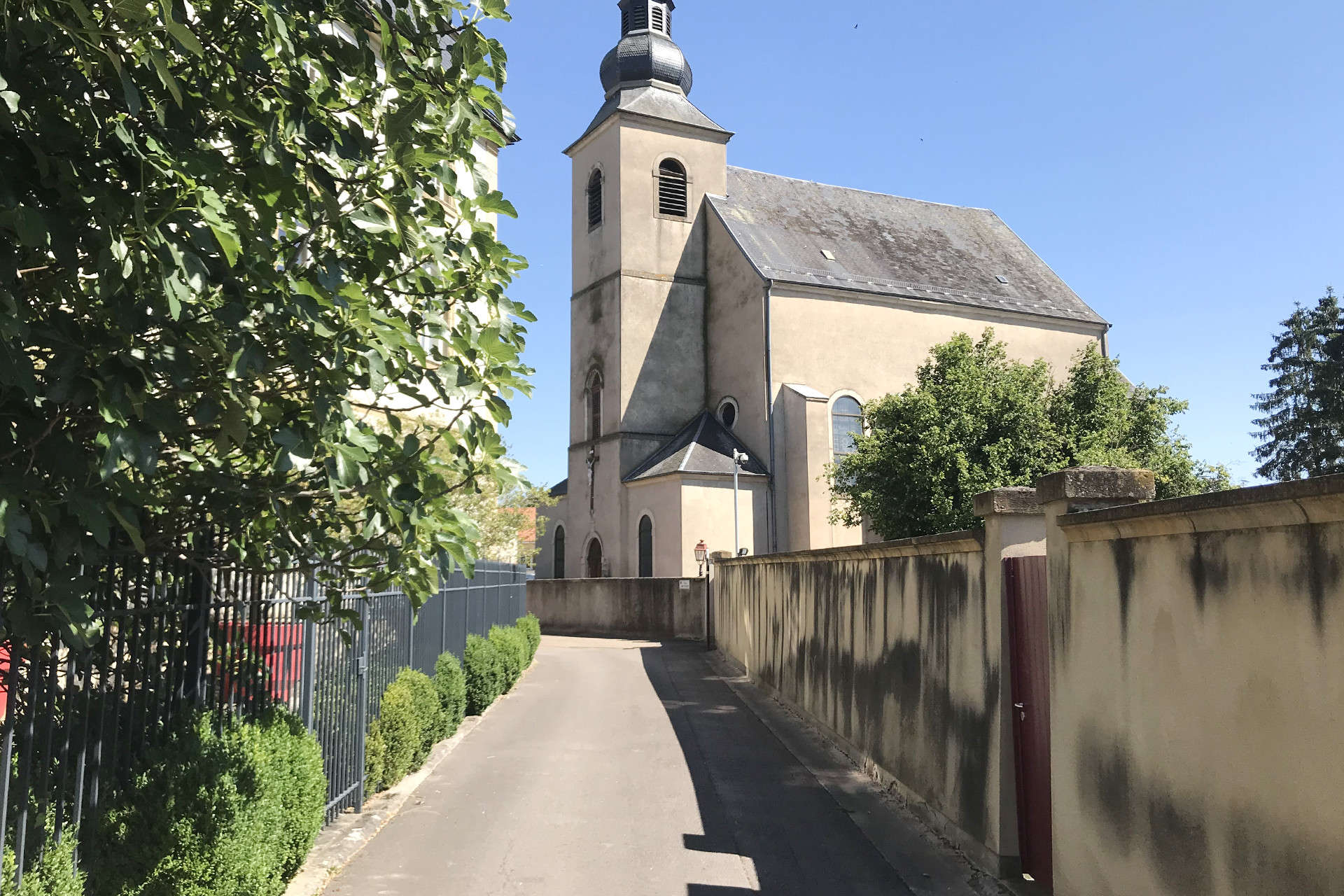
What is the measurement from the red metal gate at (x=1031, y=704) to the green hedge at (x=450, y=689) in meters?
7.60

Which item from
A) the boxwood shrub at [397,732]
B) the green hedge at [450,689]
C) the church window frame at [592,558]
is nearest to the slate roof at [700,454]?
the church window frame at [592,558]

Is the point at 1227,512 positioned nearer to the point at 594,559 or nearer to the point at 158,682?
the point at 158,682

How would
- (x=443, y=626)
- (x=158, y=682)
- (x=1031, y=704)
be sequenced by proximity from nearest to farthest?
(x=158, y=682) → (x=1031, y=704) → (x=443, y=626)

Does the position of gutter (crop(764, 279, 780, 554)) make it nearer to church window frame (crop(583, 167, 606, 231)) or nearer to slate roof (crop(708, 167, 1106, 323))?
slate roof (crop(708, 167, 1106, 323))

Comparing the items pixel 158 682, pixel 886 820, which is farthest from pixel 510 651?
pixel 158 682

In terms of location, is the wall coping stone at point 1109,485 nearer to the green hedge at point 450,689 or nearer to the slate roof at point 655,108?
the green hedge at point 450,689

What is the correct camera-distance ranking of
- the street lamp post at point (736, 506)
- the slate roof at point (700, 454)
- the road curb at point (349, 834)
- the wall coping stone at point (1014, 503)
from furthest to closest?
the slate roof at point (700, 454) < the street lamp post at point (736, 506) < the wall coping stone at point (1014, 503) < the road curb at point (349, 834)

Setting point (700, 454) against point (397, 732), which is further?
point (700, 454)

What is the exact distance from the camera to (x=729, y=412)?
129 feet

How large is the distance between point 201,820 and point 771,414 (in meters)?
31.8

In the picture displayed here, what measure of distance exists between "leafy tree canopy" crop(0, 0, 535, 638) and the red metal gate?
375 centimetres

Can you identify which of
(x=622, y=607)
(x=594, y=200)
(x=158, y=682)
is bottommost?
(x=622, y=607)

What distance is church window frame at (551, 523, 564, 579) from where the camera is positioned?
140ft

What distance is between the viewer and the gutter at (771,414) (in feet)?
119
